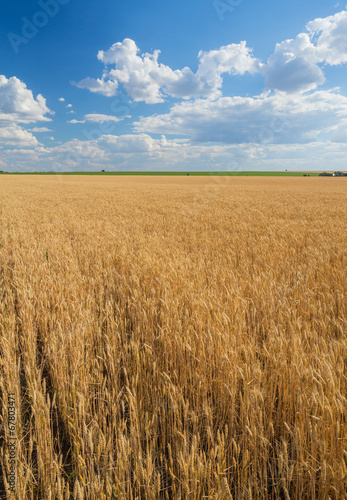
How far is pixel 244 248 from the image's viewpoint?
233 inches

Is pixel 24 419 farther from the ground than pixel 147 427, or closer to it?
closer to it

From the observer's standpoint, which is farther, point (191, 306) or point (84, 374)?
point (191, 306)

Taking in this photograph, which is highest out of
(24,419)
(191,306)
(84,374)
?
(191,306)

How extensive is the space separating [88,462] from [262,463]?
0.95 metres

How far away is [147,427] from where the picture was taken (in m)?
1.57

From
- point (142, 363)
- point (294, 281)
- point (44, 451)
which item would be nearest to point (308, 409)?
point (142, 363)

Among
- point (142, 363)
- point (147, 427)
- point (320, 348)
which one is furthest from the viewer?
point (320, 348)

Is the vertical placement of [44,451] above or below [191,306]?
below

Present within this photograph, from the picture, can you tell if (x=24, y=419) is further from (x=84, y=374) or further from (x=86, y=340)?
(x=86, y=340)

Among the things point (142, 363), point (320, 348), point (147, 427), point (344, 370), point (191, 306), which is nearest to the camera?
point (147, 427)

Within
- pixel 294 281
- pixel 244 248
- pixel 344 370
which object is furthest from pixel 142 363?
pixel 244 248

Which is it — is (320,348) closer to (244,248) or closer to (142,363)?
(142,363)

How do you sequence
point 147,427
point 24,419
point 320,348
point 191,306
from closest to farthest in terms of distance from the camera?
1. point 147,427
2. point 24,419
3. point 320,348
4. point 191,306

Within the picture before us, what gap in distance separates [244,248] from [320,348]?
11.9 ft
